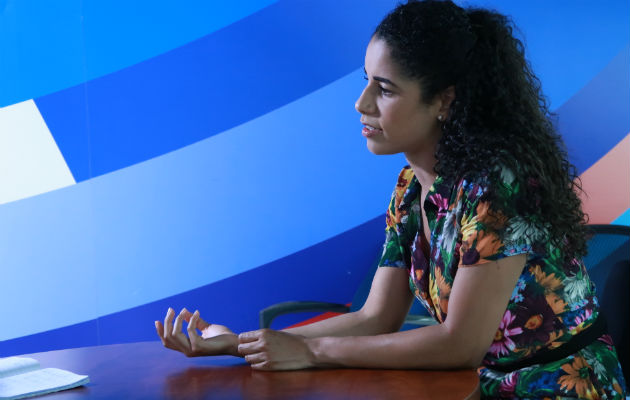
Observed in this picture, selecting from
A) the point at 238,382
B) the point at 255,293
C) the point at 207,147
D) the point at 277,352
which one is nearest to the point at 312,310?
the point at 255,293

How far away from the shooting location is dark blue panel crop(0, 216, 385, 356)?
10.8 ft

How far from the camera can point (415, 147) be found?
1743 mm

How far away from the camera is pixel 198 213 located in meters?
3.36

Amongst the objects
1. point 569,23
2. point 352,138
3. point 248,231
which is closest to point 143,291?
point 248,231

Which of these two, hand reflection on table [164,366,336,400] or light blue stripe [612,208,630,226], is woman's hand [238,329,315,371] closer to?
hand reflection on table [164,366,336,400]

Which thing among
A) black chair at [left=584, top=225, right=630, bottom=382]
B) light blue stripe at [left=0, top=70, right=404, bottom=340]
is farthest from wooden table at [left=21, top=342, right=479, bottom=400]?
light blue stripe at [left=0, top=70, right=404, bottom=340]

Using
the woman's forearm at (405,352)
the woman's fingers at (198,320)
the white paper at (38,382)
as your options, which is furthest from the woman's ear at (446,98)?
the white paper at (38,382)

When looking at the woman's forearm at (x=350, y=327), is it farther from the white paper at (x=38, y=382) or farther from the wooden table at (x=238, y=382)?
the white paper at (x=38, y=382)

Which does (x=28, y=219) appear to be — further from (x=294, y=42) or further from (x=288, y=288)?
(x=294, y=42)

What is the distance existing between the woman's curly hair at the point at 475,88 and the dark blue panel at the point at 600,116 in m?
1.76

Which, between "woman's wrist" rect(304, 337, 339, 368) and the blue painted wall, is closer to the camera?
"woman's wrist" rect(304, 337, 339, 368)

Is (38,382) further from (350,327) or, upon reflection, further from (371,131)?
(371,131)

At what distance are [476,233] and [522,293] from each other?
178mm

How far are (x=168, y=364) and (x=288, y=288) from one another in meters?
1.80
